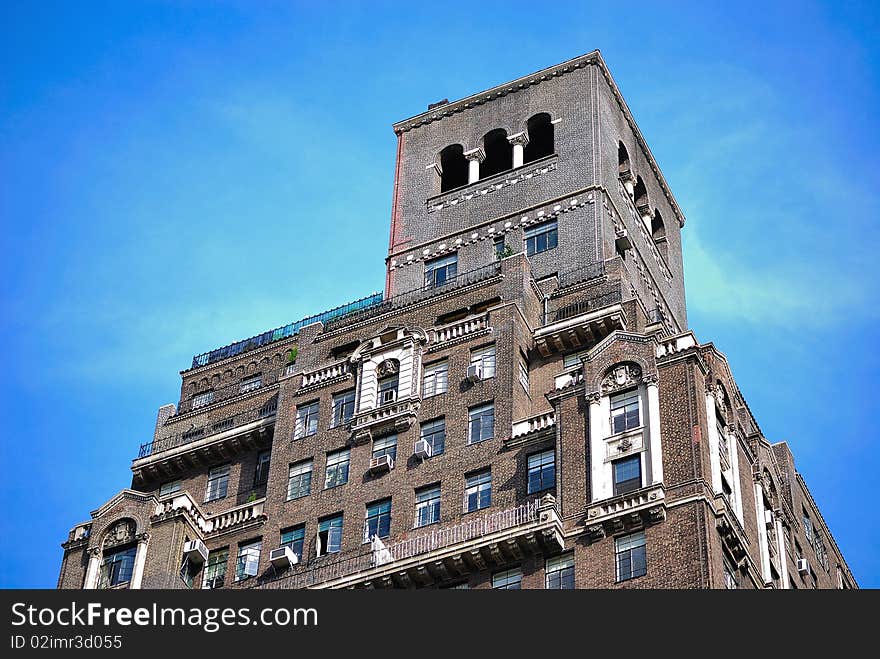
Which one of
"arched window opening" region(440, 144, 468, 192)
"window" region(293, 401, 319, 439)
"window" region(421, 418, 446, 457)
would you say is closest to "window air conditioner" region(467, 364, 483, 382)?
"window" region(421, 418, 446, 457)

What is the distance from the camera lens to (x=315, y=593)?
262 ft

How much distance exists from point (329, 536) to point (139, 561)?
9.49 meters

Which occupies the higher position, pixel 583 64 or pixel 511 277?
pixel 583 64

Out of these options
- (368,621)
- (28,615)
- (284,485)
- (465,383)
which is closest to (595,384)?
(465,383)

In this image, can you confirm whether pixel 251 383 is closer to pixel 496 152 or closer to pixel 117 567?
pixel 117 567

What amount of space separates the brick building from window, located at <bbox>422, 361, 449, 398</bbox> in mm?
111

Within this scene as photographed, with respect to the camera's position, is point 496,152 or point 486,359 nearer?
point 486,359

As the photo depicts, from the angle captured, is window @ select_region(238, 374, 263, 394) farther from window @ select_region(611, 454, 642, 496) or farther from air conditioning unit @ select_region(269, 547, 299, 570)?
window @ select_region(611, 454, 642, 496)

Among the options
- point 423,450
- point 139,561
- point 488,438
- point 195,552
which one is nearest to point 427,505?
point 423,450

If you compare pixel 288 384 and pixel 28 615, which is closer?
pixel 28 615

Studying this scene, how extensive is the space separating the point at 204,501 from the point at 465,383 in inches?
627

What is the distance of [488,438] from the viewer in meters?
94.8

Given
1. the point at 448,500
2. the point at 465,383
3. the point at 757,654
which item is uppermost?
the point at 465,383

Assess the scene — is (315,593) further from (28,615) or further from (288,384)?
(288,384)
